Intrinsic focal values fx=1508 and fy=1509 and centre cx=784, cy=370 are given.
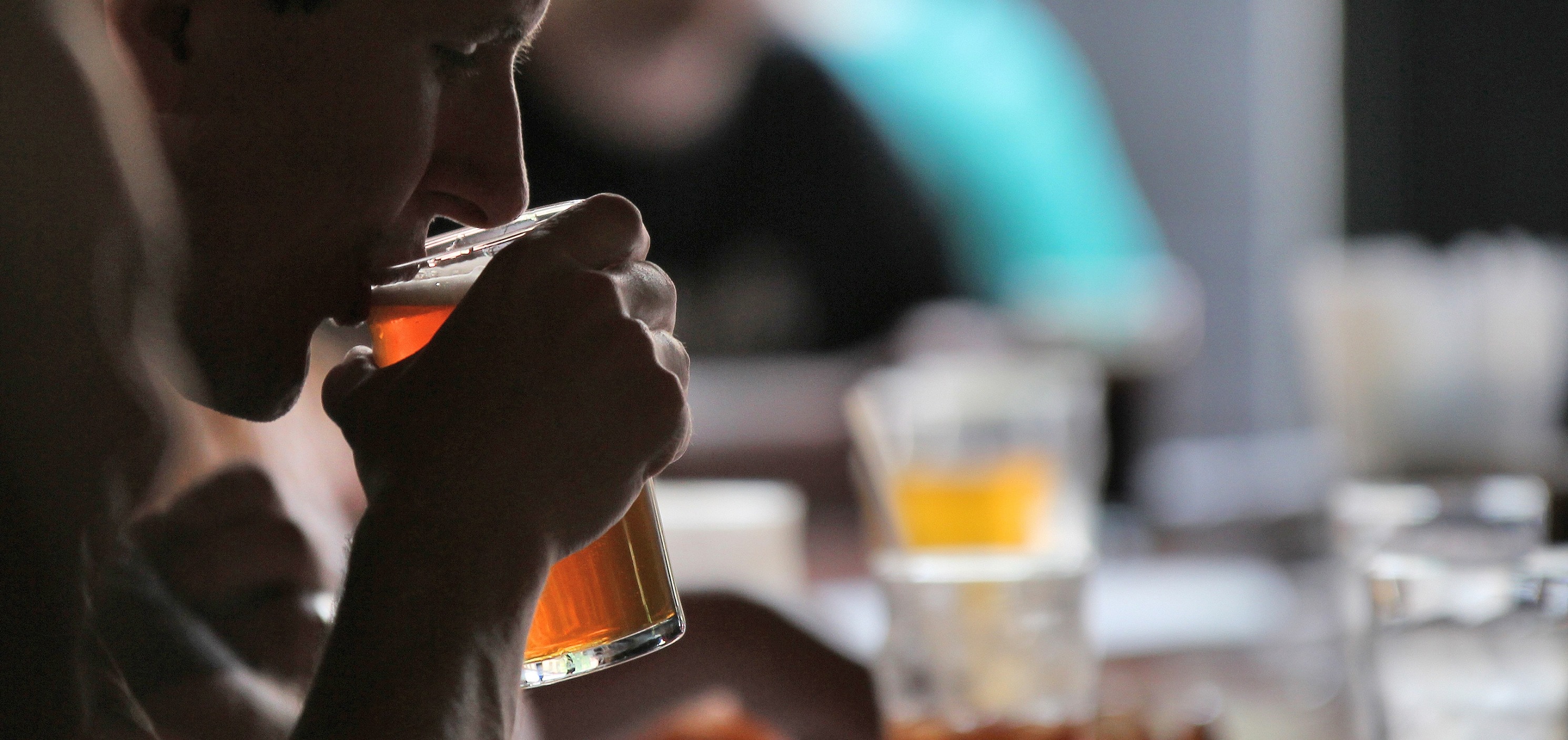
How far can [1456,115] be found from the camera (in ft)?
16.9

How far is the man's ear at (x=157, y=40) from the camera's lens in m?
0.43

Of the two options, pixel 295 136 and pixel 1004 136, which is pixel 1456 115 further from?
pixel 295 136

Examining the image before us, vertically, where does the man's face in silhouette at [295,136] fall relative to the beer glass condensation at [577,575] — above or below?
above

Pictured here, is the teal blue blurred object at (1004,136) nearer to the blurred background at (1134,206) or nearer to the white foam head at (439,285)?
the blurred background at (1134,206)

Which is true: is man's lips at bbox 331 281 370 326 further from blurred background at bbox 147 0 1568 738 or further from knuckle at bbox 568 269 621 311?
blurred background at bbox 147 0 1568 738

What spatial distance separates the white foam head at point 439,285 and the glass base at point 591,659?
141 mm

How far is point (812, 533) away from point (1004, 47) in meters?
3.79

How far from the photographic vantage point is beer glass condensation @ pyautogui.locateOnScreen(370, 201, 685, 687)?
1.73 feet

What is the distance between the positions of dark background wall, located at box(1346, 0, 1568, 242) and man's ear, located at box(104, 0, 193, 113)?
531cm

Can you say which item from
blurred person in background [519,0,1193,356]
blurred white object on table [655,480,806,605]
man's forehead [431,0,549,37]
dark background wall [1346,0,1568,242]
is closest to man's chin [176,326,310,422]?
man's forehead [431,0,549,37]

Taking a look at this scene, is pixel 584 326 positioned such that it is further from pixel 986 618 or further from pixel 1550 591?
pixel 1550 591

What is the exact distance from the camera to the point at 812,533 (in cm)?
213

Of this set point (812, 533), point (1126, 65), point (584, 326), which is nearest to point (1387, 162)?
point (1126, 65)

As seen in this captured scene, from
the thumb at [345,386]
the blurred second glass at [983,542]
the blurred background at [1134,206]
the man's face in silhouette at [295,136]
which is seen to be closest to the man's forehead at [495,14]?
the man's face in silhouette at [295,136]
